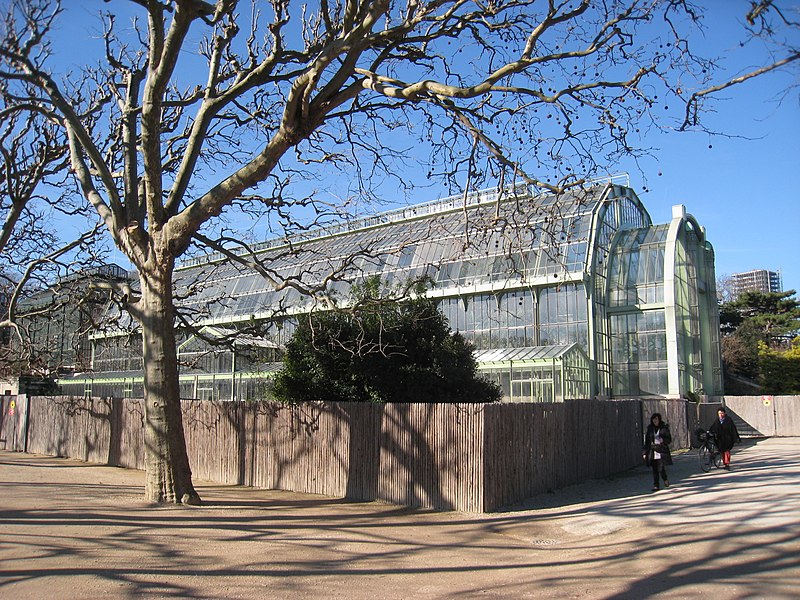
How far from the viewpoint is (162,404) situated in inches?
464

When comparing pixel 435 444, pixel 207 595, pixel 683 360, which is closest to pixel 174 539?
pixel 207 595

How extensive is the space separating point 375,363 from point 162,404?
5812 millimetres

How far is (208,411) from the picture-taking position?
56.8 feet

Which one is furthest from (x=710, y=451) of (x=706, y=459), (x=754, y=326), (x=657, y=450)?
(x=754, y=326)

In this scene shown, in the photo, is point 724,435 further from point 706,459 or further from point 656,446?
point 656,446

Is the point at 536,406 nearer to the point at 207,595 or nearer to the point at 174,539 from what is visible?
the point at 174,539

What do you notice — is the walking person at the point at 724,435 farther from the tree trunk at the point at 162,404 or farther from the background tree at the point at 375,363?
the tree trunk at the point at 162,404

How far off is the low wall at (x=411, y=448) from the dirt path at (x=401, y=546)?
516mm

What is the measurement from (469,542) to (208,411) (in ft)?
30.8

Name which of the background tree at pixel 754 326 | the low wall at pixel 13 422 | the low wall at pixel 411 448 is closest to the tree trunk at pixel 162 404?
the low wall at pixel 411 448

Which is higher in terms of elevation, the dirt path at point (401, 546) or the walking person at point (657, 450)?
the walking person at point (657, 450)

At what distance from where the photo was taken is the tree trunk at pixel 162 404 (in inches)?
464

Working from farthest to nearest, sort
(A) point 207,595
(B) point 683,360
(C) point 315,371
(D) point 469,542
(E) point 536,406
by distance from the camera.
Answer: (B) point 683,360
(C) point 315,371
(E) point 536,406
(D) point 469,542
(A) point 207,595

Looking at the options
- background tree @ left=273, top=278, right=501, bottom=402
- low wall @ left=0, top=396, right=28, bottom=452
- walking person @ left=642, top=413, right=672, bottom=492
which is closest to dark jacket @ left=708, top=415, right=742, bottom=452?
walking person @ left=642, top=413, right=672, bottom=492
